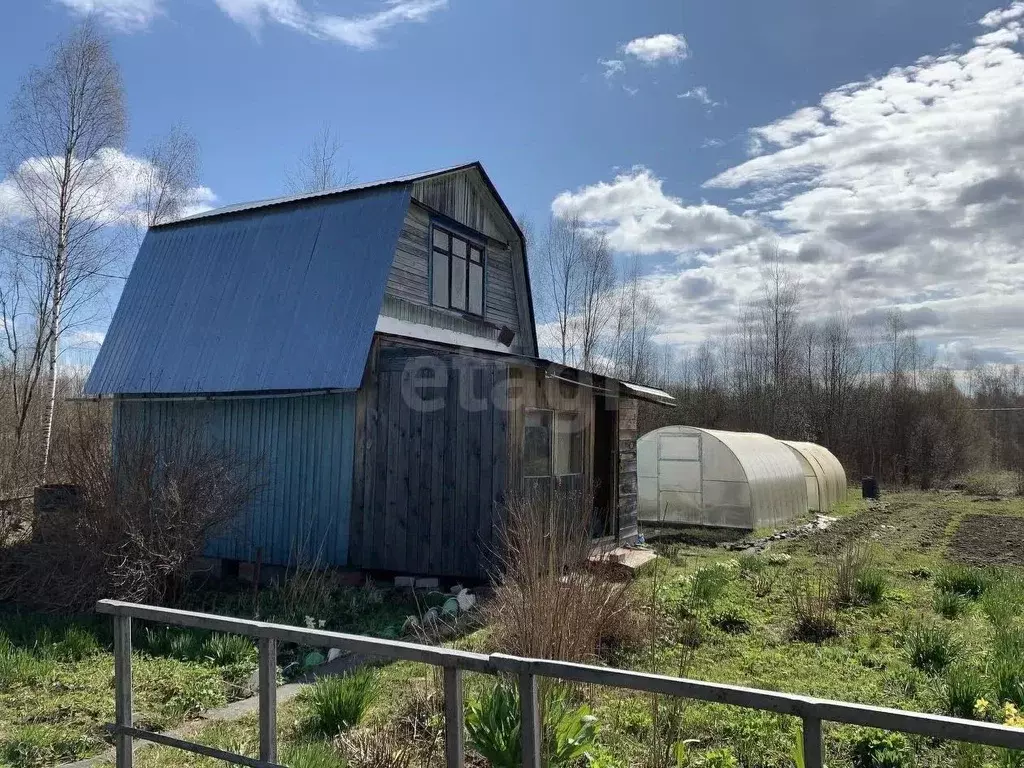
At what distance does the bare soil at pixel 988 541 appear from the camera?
13.1 metres

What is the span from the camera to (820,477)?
2277 cm

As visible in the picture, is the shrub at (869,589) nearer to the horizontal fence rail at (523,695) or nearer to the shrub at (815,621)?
the shrub at (815,621)

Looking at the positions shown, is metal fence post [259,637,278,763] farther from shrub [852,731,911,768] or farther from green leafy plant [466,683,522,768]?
shrub [852,731,911,768]

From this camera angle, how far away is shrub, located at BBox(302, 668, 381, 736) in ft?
15.9

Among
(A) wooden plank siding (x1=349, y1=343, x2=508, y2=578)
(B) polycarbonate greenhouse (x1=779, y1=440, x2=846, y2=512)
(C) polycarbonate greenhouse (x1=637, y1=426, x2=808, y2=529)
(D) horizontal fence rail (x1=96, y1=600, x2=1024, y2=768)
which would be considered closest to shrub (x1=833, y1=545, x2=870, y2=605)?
(A) wooden plank siding (x1=349, y1=343, x2=508, y2=578)

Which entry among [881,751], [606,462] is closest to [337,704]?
[881,751]

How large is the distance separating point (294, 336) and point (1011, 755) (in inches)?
397

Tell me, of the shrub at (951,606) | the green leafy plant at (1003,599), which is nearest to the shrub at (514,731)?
the green leafy plant at (1003,599)

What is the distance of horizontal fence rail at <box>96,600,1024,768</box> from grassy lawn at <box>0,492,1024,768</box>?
0.84m

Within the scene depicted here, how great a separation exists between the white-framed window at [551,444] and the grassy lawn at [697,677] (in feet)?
7.43

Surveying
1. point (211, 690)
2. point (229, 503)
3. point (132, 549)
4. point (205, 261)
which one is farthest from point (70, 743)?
point (205, 261)

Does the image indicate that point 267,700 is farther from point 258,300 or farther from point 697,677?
point 258,300

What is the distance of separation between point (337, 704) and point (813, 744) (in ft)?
11.3

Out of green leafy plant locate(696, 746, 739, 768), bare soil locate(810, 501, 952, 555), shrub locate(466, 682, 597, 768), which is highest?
shrub locate(466, 682, 597, 768)
